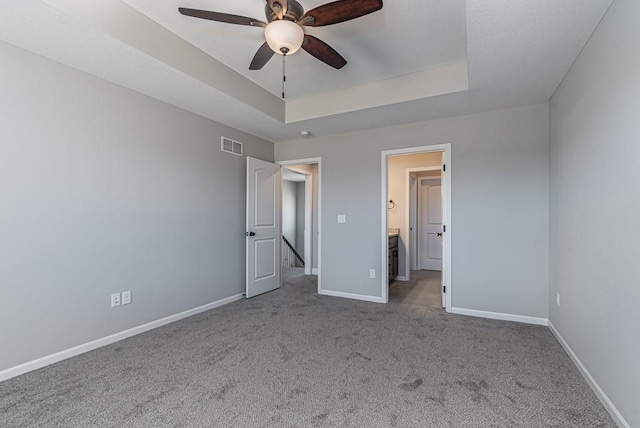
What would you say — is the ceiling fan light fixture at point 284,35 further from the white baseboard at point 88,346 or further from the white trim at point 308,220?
the white trim at point 308,220

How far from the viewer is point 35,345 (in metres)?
2.32

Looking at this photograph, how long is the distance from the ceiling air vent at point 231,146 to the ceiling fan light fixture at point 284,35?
2.21 meters

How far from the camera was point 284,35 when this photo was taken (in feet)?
6.57

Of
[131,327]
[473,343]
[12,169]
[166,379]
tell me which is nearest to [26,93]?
[12,169]

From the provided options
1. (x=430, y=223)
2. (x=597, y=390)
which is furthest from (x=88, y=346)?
(x=430, y=223)

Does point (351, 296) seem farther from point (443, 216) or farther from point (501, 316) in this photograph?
point (501, 316)

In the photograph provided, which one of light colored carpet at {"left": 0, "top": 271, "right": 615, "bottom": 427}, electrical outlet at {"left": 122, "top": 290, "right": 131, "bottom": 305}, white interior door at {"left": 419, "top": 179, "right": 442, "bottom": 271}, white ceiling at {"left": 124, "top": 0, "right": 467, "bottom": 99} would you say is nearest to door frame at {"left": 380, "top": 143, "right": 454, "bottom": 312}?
light colored carpet at {"left": 0, "top": 271, "right": 615, "bottom": 427}

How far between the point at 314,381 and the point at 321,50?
241 centimetres

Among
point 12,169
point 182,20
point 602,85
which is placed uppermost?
point 182,20

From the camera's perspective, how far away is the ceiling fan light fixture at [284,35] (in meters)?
1.99

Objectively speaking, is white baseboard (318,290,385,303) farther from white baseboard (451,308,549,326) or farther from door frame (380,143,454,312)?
white baseboard (451,308,549,326)

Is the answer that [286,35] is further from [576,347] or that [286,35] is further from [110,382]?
[576,347]

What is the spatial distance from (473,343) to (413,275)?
3.38 m

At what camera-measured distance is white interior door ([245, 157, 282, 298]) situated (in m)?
4.33
